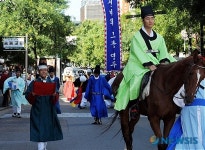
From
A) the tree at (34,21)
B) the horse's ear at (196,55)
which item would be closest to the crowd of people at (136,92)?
the horse's ear at (196,55)

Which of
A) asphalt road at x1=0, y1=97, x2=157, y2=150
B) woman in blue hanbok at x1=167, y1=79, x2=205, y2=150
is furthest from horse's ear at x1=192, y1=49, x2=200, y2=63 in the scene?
asphalt road at x1=0, y1=97, x2=157, y2=150

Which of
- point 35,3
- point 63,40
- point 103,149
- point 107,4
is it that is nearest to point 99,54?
point 63,40

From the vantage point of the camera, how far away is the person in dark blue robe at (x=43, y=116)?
407 inches

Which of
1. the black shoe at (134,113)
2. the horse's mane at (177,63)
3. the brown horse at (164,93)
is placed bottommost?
the black shoe at (134,113)

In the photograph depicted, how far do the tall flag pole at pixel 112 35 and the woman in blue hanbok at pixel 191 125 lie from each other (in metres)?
16.3

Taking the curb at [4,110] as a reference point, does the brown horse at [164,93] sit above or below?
above

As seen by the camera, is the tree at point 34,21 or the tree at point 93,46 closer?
the tree at point 34,21

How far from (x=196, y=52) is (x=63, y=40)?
49.9 metres

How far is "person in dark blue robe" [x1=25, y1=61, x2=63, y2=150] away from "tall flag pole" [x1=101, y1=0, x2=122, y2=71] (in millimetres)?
12987

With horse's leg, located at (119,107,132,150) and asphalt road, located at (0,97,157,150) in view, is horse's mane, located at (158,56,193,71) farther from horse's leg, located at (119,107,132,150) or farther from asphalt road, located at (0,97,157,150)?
asphalt road, located at (0,97,157,150)

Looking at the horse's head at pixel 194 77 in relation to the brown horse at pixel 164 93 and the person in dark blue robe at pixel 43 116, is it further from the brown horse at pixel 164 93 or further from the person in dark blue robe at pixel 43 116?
the person in dark blue robe at pixel 43 116

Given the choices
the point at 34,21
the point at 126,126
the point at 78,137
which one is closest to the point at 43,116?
the point at 126,126

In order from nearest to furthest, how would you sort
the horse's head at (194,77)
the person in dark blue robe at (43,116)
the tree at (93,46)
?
the horse's head at (194,77) → the person in dark blue robe at (43,116) → the tree at (93,46)

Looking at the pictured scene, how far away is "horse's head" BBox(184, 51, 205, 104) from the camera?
654cm
